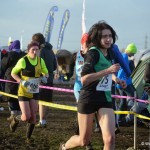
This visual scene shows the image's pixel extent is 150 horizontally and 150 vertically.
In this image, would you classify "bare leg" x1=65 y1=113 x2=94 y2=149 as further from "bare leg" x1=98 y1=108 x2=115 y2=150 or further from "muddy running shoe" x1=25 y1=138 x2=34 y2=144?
"muddy running shoe" x1=25 y1=138 x2=34 y2=144

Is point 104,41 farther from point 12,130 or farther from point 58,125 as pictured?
point 58,125

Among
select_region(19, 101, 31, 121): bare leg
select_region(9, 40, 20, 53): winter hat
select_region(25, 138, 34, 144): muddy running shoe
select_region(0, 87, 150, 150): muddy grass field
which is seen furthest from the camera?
select_region(9, 40, 20, 53): winter hat

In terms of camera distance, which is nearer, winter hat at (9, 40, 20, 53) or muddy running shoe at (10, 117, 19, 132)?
muddy running shoe at (10, 117, 19, 132)

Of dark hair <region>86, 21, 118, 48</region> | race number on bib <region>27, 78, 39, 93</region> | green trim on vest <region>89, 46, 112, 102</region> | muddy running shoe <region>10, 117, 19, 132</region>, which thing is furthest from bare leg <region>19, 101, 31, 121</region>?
green trim on vest <region>89, 46, 112, 102</region>

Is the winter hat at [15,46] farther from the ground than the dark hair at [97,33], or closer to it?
farther from the ground

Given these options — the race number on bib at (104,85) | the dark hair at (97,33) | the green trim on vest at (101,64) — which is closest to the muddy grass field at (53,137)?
the race number on bib at (104,85)

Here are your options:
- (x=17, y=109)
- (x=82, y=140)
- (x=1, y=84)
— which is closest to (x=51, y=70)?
(x=17, y=109)

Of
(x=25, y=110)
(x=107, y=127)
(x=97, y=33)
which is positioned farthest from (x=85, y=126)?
(x=25, y=110)

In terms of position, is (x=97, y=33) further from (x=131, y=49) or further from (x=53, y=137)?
(x=131, y=49)

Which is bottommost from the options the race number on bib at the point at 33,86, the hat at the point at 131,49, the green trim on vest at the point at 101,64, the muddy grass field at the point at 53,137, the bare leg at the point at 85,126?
the muddy grass field at the point at 53,137

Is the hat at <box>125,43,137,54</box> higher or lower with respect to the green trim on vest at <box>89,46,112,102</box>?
higher

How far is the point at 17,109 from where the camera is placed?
9078 mm

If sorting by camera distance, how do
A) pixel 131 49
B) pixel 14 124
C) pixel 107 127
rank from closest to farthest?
pixel 107 127, pixel 14 124, pixel 131 49

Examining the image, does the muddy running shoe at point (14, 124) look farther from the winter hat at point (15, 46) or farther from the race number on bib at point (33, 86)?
the winter hat at point (15, 46)
